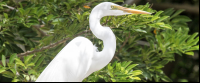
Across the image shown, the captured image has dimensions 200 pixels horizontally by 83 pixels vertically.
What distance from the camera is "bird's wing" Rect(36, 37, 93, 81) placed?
3.32 feet

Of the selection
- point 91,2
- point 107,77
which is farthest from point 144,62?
point 91,2

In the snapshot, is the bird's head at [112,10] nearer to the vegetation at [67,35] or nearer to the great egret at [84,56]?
the great egret at [84,56]

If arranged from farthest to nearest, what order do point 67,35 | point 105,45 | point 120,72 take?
point 67,35
point 120,72
point 105,45

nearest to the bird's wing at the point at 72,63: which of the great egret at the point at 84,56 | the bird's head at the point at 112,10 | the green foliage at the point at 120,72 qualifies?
the great egret at the point at 84,56

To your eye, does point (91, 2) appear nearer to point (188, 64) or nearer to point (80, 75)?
point (80, 75)

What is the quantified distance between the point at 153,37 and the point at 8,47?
1.06 meters

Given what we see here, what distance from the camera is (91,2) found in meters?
1.70

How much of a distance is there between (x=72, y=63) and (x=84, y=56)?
0.06 metres

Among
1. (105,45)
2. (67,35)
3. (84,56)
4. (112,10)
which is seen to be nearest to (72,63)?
(84,56)

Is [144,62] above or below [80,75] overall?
below

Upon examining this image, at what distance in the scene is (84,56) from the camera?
104cm

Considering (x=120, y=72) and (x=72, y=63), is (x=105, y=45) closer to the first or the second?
(x=72, y=63)

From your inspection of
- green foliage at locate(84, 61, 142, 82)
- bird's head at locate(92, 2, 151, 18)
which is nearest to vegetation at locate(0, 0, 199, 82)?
green foliage at locate(84, 61, 142, 82)

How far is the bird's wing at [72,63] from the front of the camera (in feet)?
3.32
